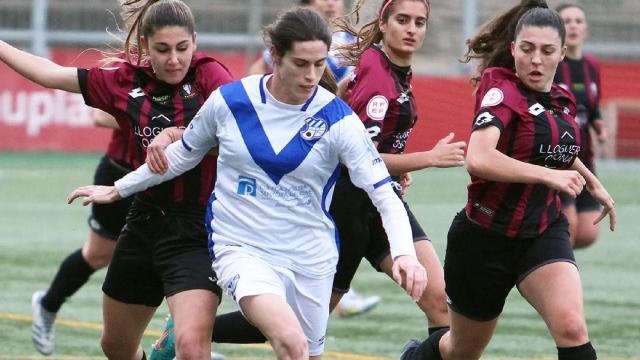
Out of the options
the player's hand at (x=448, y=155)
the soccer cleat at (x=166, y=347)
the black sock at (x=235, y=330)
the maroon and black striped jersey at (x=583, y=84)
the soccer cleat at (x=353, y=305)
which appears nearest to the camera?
the player's hand at (x=448, y=155)

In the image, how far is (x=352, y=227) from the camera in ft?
23.5

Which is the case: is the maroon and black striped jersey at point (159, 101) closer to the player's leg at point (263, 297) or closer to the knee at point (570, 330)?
the player's leg at point (263, 297)

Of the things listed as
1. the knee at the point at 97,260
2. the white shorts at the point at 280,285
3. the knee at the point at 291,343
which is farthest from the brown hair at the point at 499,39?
the knee at the point at 97,260

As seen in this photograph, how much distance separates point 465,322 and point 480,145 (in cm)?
94

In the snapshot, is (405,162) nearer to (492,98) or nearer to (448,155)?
(448,155)

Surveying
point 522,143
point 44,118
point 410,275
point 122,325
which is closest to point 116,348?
point 122,325

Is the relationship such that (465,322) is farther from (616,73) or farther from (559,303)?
(616,73)

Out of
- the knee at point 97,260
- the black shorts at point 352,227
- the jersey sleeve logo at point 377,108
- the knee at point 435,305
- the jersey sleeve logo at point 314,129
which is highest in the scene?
the jersey sleeve logo at point 314,129

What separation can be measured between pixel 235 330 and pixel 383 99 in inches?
52.4

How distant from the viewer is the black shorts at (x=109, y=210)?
8625 mm

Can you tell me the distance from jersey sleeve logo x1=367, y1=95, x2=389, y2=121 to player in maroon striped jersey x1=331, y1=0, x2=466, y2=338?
0.09ft

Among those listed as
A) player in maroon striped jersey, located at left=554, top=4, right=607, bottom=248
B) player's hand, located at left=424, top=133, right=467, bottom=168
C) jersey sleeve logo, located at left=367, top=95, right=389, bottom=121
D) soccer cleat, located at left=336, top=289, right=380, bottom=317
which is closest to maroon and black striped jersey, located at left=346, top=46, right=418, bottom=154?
jersey sleeve logo, located at left=367, top=95, right=389, bottom=121

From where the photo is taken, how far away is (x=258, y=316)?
17.9ft

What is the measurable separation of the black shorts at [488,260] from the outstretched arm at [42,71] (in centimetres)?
185
